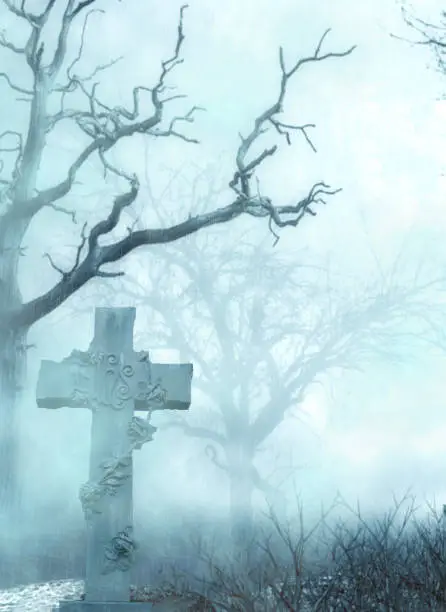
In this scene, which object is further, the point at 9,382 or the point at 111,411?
the point at 9,382

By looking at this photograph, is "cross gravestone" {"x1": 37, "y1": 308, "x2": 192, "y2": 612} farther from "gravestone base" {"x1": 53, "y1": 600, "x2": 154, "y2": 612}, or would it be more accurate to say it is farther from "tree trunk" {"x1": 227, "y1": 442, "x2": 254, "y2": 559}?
"tree trunk" {"x1": 227, "y1": 442, "x2": 254, "y2": 559}

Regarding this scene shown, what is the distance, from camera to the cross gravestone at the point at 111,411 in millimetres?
8438

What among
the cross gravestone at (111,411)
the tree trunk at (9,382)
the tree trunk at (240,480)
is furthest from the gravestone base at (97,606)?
the tree trunk at (240,480)

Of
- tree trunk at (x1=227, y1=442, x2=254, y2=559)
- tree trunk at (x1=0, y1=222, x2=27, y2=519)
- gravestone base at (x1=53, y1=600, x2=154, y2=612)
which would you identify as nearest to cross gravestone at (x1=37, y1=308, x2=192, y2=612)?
gravestone base at (x1=53, y1=600, x2=154, y2=612)

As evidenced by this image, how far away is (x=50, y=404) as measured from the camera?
9.12 metres

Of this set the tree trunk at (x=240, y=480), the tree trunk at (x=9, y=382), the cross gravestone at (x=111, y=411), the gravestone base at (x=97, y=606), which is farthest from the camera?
the tree trunk at (x=240, y=480)

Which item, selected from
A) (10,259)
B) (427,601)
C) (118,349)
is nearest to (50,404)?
(118,349)

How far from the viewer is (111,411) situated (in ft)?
→ 29.5

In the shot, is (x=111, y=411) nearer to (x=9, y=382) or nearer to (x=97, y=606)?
(x=97, y=606)

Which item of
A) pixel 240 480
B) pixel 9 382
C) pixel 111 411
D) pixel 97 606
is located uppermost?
pixel 9 382

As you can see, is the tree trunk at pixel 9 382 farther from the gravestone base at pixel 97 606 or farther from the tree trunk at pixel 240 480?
the tree trunk at pixel 240 480

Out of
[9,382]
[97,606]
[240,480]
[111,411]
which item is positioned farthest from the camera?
[240,480]

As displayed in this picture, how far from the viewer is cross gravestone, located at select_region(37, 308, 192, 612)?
8.44 meters

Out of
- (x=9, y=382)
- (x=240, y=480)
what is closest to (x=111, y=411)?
(x=9, y=382)
